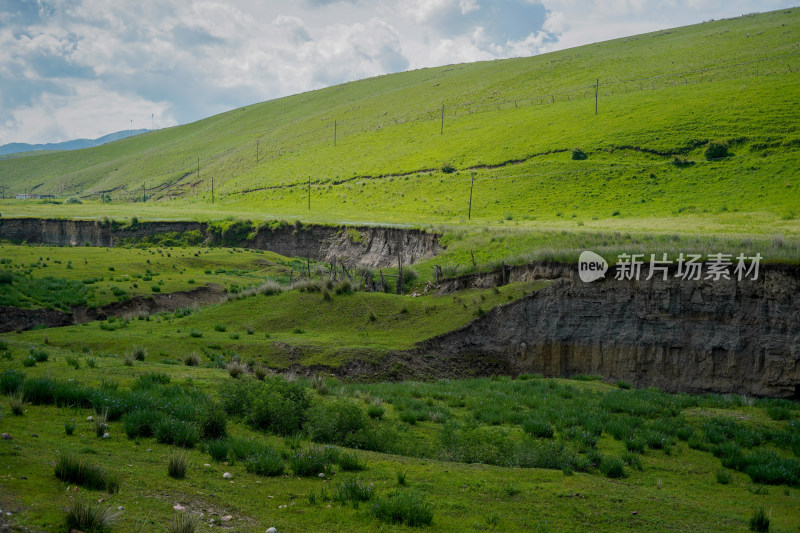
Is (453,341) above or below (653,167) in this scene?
below

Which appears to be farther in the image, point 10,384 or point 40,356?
point 40,356

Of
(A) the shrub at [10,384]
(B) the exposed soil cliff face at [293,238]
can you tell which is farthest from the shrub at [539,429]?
(B) the exposed soil cliff face at [293,238]

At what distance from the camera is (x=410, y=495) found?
870cm

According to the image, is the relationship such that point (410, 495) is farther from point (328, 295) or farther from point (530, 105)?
point (530, 105)

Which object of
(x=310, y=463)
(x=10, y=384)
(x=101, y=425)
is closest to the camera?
(x=310, y=463)

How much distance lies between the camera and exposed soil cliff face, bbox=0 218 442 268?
188 ft

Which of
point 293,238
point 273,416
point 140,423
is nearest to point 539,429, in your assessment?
point 273,416

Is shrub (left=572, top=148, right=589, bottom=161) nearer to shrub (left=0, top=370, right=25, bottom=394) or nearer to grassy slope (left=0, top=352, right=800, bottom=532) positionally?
grassy slope (left=0, top=352, right=800, bottom=532)

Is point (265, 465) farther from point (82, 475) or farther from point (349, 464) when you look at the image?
point (82, 475)

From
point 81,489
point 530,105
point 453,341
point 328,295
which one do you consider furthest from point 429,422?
point 530,105

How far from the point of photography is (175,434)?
10.4 meters

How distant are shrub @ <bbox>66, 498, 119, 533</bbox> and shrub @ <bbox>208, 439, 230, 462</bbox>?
10.9 ft

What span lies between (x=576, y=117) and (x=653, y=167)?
24.0 metres

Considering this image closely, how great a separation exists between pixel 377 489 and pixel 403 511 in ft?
4.13
